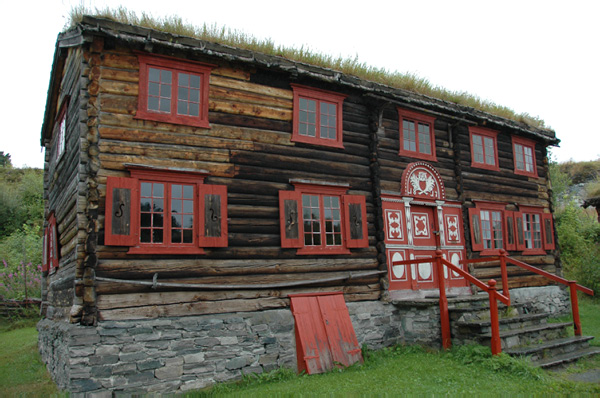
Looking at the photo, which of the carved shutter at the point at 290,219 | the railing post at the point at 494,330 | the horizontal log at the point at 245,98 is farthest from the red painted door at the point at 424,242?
the horizontal log at the point at 245,98

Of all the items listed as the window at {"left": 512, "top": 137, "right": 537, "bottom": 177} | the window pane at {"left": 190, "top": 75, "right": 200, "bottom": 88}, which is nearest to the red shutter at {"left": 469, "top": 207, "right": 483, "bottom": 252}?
the window at {"left": 512, "top": 137, "right": 537, "bottom": 177}

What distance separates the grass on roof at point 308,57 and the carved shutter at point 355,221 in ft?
11.7

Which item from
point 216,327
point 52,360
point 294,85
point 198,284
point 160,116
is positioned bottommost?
point 52,360

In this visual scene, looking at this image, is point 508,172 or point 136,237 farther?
point 508,172

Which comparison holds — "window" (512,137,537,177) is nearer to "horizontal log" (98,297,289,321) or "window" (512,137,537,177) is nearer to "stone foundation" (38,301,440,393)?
"stone foundation" (38,301,440,393)

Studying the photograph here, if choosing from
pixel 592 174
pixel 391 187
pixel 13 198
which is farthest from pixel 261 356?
pixel 592 174

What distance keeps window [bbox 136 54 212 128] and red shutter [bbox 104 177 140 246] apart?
1.43 metres

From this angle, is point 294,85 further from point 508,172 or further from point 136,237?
point 508,172

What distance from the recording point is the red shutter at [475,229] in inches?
528

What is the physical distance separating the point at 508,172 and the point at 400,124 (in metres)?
5.15

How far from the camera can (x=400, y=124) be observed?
496 inches

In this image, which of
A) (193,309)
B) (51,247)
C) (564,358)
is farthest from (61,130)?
(564,358)

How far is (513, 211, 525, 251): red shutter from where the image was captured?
583 inches

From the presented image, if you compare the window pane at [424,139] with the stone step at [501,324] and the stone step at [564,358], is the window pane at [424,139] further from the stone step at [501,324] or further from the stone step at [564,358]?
the stone step at [564,358]
